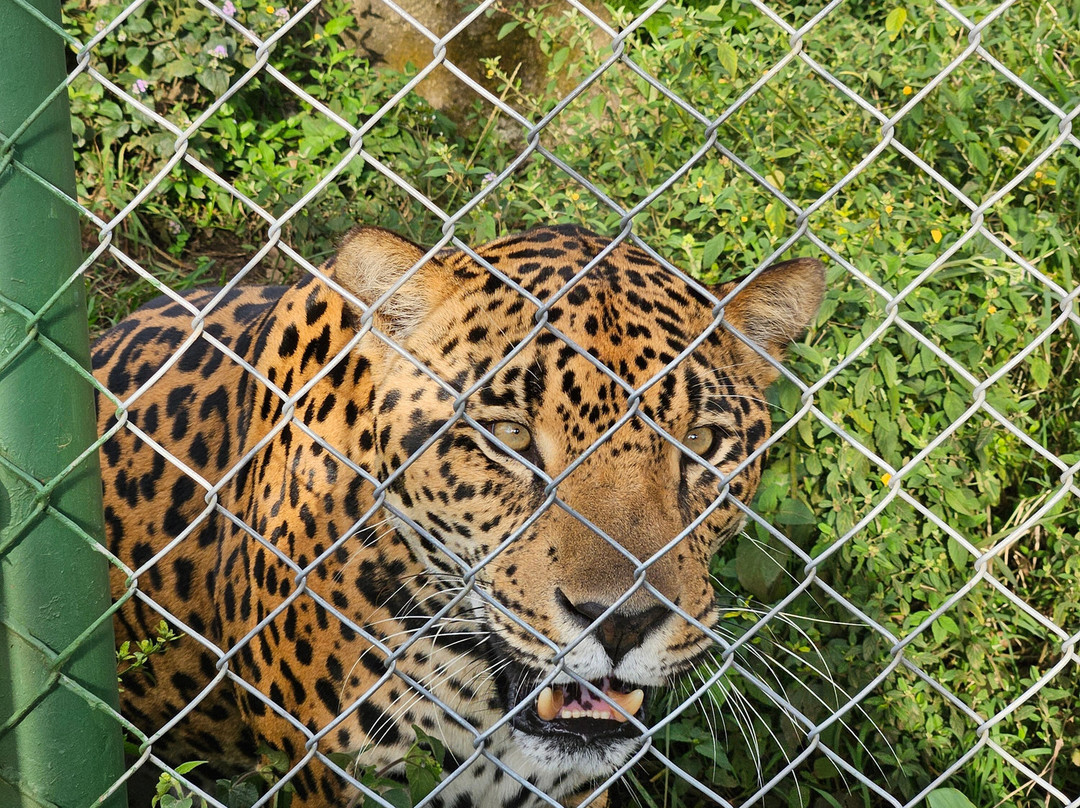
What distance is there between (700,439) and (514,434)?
481 millimetres

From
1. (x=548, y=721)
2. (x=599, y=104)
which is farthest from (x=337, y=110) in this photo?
(x=548, y=721)

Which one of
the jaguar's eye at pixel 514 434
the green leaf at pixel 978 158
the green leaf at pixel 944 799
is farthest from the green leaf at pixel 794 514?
the green leaf at pixel 978 158

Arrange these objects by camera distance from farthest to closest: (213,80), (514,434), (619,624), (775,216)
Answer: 1. (213,80)
2. (775,216)
3. (514,434)
4. (619,624)

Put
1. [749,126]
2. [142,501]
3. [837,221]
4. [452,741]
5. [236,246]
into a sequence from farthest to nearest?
[236,246] → [749,126] → [837,221] → [142,501] → [452,741]

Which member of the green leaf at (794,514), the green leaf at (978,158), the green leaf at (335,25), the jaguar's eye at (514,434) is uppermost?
the green leaf at (335,25)

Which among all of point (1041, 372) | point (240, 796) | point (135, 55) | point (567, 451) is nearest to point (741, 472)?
point (567, 451)

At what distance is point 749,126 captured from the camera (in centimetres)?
434

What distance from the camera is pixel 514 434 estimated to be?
2770 millimetres

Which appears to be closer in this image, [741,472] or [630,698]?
[630,698]

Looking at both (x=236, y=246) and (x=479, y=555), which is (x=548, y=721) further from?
(x=236, y=246)

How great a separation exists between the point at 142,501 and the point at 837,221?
2294 millimetres

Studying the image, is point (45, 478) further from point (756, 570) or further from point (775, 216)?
point (775, 216)

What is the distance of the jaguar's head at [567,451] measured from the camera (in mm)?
2557

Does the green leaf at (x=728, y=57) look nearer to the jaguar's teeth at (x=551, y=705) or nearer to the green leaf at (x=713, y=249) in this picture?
the green leaf at (x=713, y=249)
